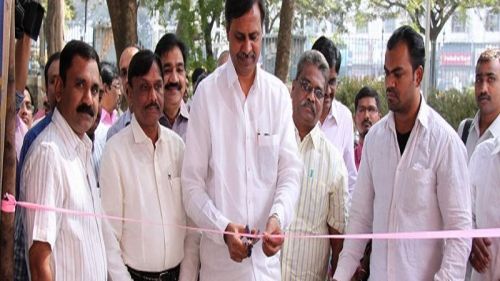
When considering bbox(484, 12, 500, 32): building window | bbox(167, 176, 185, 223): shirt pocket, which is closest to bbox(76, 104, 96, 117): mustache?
bbox(167, 176, 185, 223): shirt pocket

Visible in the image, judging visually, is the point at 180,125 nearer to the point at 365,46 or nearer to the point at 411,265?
the point at 411,265

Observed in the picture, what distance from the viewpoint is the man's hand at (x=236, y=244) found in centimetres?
396

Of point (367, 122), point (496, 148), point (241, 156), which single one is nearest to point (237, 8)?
point (241, 156)

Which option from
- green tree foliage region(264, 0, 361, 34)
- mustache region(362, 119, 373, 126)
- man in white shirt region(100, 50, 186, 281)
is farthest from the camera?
green tree foliage region(264, 0, 361, 34)

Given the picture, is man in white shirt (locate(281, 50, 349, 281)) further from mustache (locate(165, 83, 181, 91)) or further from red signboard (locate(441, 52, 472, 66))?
red signboard (locate(441, 52, 472, 66))

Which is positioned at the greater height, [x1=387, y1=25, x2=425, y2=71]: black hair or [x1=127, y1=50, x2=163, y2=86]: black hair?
[x1=387, y1=25, x2=425, y2=71]: black hair

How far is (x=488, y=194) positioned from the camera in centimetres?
470

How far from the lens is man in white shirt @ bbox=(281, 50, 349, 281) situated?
15.6ft

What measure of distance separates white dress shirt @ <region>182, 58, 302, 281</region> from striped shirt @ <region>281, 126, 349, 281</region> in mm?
451

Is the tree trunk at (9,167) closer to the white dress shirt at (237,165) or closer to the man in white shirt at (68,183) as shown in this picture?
the man in white shirt at (68,183)

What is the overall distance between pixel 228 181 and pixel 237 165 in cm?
9

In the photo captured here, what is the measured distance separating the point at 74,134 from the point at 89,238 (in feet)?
1.63

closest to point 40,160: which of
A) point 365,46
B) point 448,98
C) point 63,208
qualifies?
point 63,208

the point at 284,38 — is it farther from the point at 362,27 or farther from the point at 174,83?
the point at 362,27
